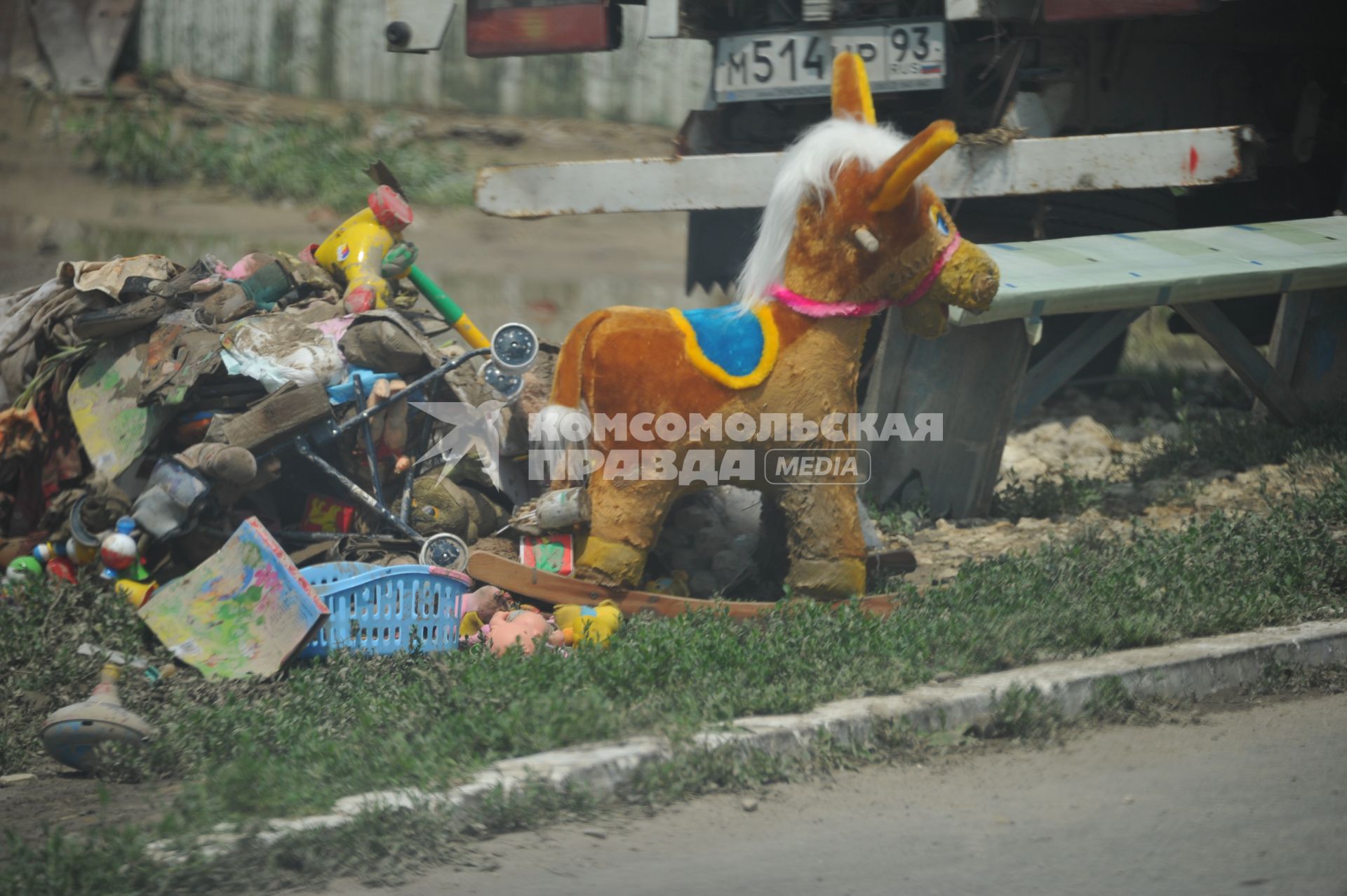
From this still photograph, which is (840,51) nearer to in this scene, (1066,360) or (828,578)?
(1066,360)

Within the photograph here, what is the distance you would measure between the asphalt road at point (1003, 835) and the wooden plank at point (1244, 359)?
97.5 inches

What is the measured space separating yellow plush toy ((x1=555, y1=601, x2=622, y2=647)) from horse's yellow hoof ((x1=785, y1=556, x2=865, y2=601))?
23.3 inches

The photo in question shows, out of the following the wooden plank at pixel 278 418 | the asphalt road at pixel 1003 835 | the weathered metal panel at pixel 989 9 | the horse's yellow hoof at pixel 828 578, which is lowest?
the asphalt road at pixel 1003 835

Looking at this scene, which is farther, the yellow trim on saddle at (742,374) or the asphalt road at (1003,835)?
the yellow trim on saddle at (742,374)

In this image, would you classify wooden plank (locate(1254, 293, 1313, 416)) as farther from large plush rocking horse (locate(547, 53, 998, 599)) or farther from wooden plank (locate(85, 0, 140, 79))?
wooden plank (locate(85, 0, 140, 79))

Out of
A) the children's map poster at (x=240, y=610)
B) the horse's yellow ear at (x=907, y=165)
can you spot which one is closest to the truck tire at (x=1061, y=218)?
the horse's yellow ear at (x=907, y=165)

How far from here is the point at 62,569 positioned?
4422 mm

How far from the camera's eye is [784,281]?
4.12 metres

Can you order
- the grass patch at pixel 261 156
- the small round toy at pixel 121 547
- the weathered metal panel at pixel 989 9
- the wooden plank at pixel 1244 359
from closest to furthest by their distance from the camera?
the small round toy at pixel 121 547
the weathered metal panel at pixel 989 9
the wooden plank at pixel 1244 359
the grass patch at pixel 261 156

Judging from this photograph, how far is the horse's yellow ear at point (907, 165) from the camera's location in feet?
12.3

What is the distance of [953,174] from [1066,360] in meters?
0.91

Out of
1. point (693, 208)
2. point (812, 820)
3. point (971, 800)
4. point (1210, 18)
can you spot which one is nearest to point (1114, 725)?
point (971, 800)

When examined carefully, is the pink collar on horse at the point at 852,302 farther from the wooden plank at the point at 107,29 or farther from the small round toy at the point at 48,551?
the wooden plank at the point at 107,29

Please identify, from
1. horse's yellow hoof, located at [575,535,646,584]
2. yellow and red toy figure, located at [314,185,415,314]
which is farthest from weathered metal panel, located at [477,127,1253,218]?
horse's yellow hoof, located at [575,535,646,584]
